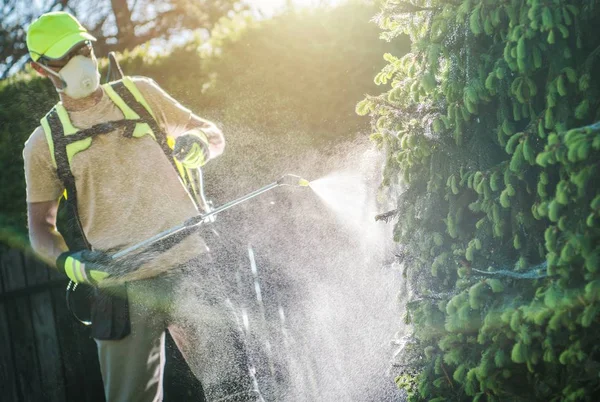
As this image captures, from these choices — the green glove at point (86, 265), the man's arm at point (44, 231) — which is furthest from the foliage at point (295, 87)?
the green glove at point (86, 265)

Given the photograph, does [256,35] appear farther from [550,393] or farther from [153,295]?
[550,393]

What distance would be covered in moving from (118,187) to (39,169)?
38cm

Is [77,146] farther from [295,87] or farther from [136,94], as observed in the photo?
[295,87]

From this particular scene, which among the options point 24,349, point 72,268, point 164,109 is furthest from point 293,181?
point 24,349

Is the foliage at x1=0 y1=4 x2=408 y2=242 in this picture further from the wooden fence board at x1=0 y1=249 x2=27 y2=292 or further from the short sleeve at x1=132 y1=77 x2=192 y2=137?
the short sleeve at x1=132 y1=77 x2=192 y2=137

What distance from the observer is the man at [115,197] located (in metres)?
3.47

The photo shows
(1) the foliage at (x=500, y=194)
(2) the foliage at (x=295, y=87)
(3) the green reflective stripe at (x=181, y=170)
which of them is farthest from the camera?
(2) the foliage at (x=295, y=87)

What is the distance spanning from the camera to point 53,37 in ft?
11.5

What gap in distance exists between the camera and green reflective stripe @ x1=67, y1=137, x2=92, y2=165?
3465 millimetres

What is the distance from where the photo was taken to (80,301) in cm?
385

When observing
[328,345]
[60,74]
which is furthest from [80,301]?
[328,345]

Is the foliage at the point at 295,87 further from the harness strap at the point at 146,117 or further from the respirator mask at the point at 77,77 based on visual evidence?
the respirator mask at the point at 77,77

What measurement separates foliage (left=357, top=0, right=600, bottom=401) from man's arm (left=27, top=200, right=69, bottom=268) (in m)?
1.63

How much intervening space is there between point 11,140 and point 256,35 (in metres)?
2.04
